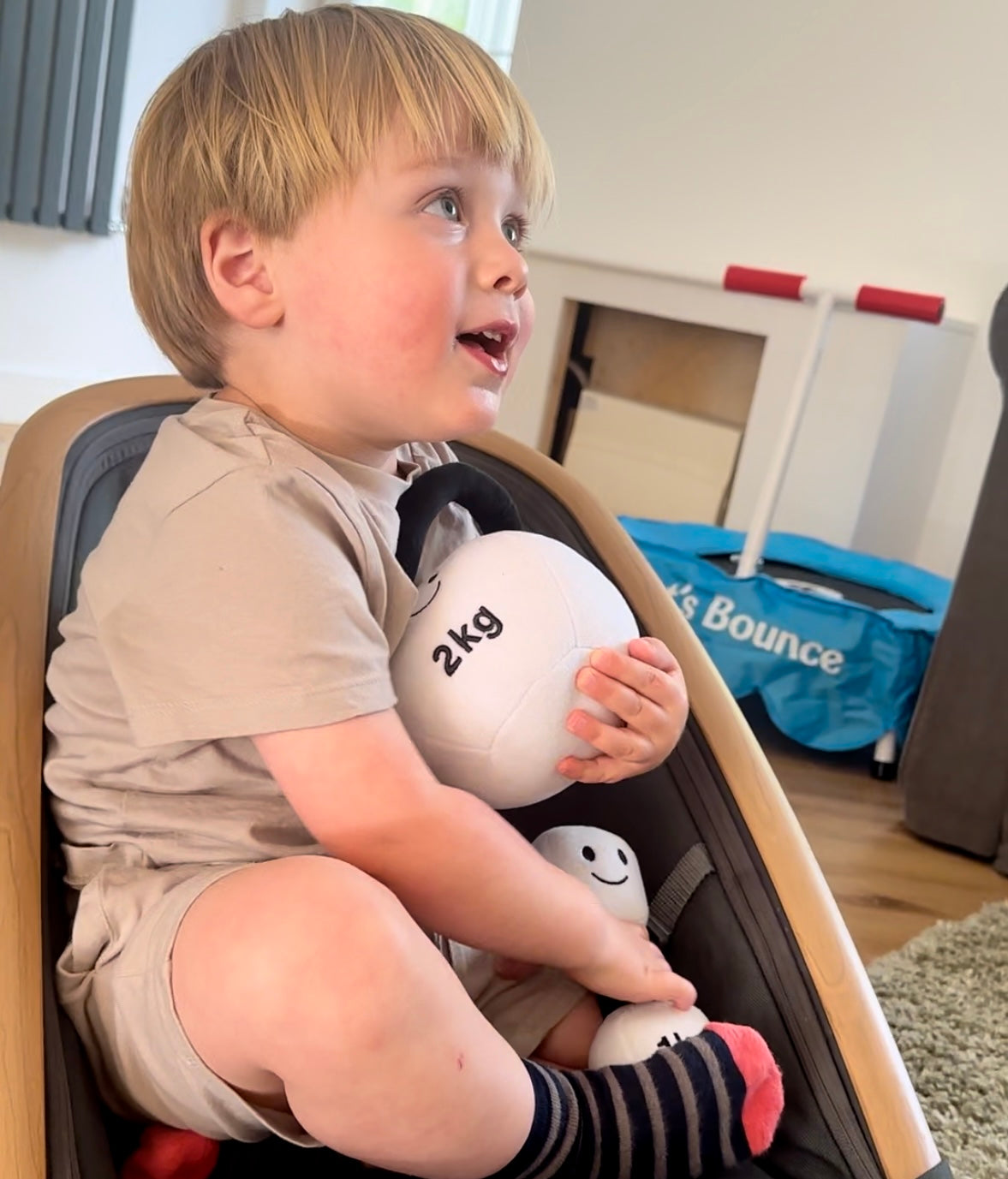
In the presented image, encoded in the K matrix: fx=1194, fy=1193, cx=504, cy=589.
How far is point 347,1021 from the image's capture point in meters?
0.59

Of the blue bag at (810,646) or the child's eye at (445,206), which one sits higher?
the child's eye at (445,206)

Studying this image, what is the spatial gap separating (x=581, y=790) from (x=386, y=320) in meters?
0.48

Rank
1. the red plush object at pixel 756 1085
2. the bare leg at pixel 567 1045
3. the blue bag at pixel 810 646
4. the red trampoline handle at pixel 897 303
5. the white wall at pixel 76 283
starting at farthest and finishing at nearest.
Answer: the white wall at pixel 76 283
the red trampoline handle at pixel 897 303
the blue bag at pixel 810 646
the bare leg at pixel 567 1045
the red plush object at pixel 756 1085

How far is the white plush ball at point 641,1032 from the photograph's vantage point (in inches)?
29.8

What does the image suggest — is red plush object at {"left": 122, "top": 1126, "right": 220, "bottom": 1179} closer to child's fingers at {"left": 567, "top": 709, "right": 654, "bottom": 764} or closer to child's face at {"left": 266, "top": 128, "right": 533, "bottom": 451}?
child's fingers at {"left": 567, "top": 709, "right": 654, "bottom": 764}

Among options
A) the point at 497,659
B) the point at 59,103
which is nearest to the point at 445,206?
the point at 497,659

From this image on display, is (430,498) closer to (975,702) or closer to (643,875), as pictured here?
(643,875)

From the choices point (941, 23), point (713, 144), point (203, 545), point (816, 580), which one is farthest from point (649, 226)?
point (203, 545)

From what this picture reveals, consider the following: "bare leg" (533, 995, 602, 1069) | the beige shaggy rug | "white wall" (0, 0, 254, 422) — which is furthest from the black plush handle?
"white wall" (0, 0, 254, 422)

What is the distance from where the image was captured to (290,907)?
613 millimetres

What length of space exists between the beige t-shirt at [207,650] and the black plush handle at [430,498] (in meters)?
0.03

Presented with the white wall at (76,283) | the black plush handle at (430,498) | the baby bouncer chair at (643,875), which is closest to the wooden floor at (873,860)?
the baby bouncer chair at (643,875)

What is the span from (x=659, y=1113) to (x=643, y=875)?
0.27 m

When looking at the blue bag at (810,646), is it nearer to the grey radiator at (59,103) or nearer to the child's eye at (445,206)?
the child's eye at (445,206)
